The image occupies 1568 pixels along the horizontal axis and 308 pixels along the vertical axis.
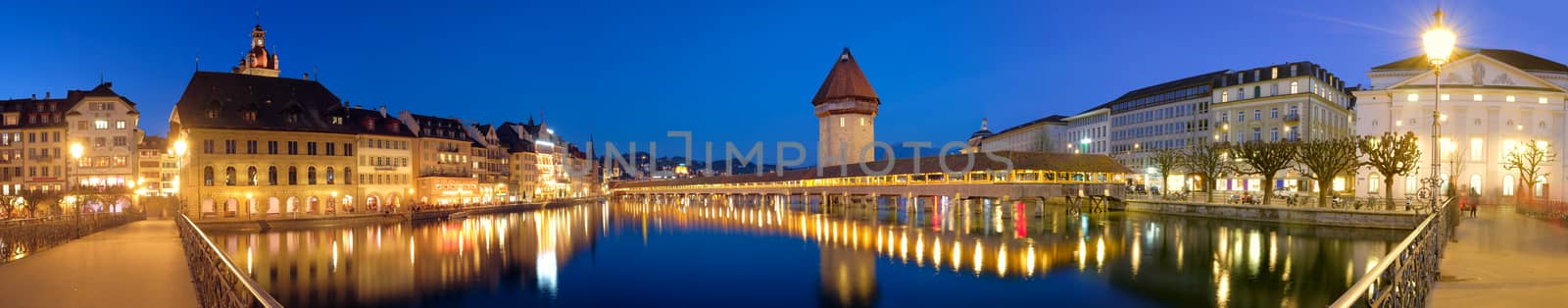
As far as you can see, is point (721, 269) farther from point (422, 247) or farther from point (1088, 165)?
point (1088, 165)

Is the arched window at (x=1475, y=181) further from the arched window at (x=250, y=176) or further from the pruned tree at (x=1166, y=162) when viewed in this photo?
the arched window at (x=250, y=176)

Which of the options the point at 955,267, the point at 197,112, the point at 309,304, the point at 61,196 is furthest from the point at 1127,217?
the point at 61,196

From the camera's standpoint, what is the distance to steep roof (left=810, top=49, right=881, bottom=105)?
72.2 m

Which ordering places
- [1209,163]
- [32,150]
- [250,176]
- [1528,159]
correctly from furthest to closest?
1. [32,150]
2. [1209,163]
3. [1528,159]
4. [250,176]

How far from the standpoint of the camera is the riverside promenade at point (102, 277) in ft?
41.2

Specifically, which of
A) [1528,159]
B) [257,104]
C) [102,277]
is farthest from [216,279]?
[1528,159]

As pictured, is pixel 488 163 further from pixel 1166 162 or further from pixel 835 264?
pixel 1166 162

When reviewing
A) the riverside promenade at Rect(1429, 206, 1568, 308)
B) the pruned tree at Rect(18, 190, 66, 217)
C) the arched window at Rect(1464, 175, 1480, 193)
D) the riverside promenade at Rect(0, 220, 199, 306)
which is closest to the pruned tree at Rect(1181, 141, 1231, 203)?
the arched window at Rect(1464, 175, 1480, 193)

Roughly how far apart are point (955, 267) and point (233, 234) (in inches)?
1532

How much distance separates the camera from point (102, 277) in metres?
15.1

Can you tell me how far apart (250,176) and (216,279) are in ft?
151

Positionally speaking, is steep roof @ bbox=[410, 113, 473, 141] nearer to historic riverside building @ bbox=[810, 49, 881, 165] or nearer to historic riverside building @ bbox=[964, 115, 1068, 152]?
historic riverside building @ bbox=[810, 49, 881, 165]

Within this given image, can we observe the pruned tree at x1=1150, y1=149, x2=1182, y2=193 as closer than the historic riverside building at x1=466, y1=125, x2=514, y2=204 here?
Yes

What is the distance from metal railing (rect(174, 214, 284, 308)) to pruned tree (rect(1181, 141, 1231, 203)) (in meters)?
49.0
